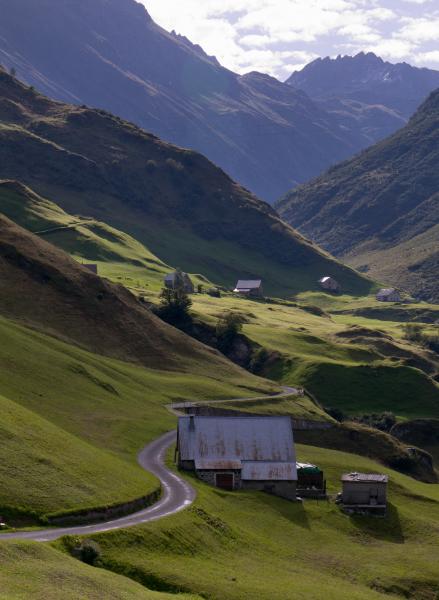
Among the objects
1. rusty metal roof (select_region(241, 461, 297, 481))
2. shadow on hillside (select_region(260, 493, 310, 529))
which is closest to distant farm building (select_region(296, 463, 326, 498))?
rusty metal roof (select_region(241, 461, 297, 481))

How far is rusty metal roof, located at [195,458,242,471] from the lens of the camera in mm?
93750

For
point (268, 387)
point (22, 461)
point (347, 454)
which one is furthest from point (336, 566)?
point (268, 387)

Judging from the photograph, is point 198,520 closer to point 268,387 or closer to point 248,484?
point 248,484

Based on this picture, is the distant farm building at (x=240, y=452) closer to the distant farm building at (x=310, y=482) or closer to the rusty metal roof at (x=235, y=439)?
the rusty metal roof at (x=235, y=439)

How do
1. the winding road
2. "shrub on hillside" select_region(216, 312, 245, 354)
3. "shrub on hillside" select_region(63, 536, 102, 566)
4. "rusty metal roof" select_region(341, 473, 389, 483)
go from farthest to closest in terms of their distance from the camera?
"shrub on hillside" select_region(216, 312, 245, 354) → "rusty metal roof" select_region(341, 473, 389, 483) → the winding road → "shrub on hillside" select_region(63, 536, 102, 566)

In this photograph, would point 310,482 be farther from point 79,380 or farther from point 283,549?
point 79,380

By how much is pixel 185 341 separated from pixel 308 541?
80271 mm

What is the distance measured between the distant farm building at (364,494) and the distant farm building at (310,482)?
8.72 feet

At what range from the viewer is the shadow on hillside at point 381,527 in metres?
91.6

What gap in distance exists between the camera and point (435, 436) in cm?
16475

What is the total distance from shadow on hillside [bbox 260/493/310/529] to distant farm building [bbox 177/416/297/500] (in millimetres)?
1408

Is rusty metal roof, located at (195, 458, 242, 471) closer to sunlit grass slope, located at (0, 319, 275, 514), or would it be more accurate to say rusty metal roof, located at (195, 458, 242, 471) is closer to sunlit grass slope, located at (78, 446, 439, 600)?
sunlit grass slope, located at (78, 446, 439, 600)

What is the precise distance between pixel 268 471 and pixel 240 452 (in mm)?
2959

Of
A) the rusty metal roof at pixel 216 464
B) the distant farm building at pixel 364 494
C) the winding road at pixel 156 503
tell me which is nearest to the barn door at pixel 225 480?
the rusty metal roof at pixel 216 464
